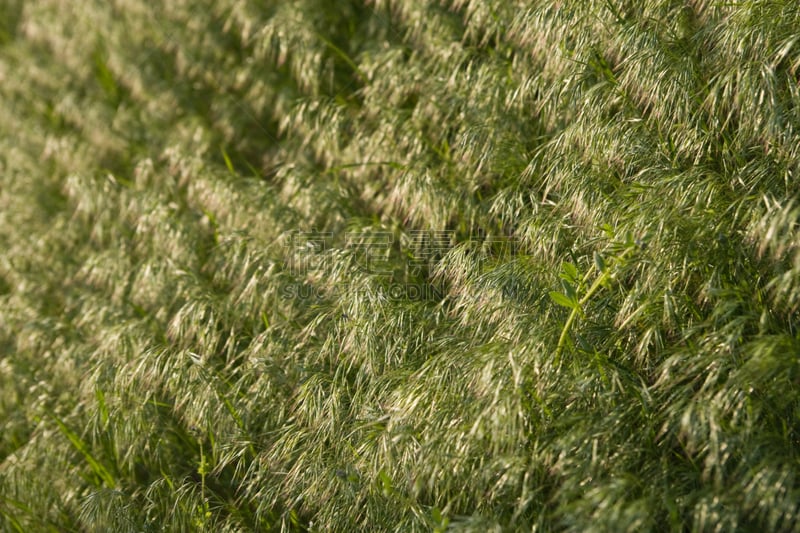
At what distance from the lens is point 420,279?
3.53 m

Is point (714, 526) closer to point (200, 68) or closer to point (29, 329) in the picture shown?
point (29, 329)

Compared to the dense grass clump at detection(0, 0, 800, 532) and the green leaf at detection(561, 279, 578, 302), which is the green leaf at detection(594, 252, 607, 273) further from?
the green leaf at detection(561, 279, 578, 302)

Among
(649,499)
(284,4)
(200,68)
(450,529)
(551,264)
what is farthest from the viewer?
(200,68)

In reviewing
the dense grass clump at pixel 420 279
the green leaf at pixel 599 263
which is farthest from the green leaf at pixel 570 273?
the green leaf at pixel 599 263

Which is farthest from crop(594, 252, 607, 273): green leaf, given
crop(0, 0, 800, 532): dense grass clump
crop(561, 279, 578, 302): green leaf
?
crop(561, 279, 578, 302): green leaf

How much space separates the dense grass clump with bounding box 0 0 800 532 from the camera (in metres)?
2.63

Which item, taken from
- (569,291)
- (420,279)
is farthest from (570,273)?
(420,279)

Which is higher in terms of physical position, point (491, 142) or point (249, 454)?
point (491, 142)

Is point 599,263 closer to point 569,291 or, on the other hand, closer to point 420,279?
point 569,291

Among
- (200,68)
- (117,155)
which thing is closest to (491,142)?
(200,68)

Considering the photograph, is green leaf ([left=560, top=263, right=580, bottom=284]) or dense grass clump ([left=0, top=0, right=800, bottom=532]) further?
green leaf ([left=560, top=263, right=580, bottom=284])

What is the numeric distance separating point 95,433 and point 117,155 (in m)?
2.15

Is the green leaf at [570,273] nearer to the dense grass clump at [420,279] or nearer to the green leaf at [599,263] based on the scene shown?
the dense grass clump at [420,279]

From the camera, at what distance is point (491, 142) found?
357 cm
